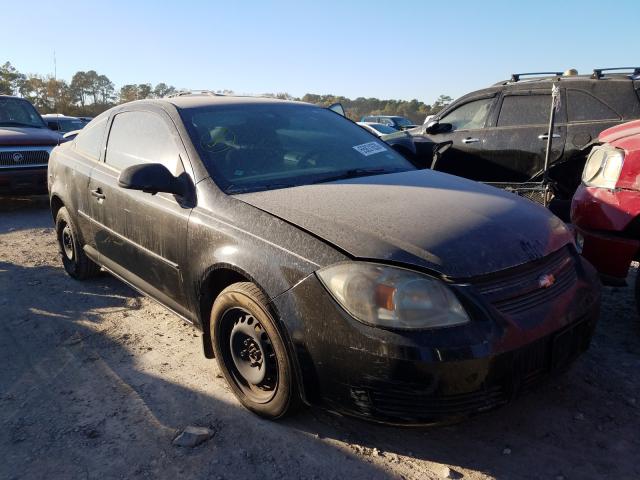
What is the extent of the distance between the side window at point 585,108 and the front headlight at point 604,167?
2.25 meters

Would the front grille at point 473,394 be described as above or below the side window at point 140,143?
below

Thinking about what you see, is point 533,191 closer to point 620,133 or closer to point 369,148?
point 620,133

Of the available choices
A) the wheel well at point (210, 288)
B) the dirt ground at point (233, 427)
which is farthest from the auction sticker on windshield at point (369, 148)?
the dirt ground at point (233, 427)

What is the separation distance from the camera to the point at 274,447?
246cm

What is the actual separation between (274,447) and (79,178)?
2.96 metres

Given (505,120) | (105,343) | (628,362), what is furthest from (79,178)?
(505,120)

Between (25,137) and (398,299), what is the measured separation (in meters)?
8.41

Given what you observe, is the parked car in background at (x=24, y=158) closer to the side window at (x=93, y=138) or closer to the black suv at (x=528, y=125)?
the side window at (x=93, y=138)

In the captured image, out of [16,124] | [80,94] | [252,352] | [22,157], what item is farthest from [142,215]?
[80,94]

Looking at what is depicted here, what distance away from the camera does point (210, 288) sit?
2875 mm

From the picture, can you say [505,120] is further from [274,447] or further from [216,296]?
[274,447]

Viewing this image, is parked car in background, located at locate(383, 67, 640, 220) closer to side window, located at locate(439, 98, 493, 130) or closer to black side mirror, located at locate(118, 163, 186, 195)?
side window, located at locate(439, 98, 493, 130)

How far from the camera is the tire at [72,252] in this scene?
15.4ft

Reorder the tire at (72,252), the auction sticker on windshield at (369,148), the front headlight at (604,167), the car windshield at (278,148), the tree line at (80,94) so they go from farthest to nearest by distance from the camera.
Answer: the tree line at (80,94) < the tire at (72,252) < the auction sticker on windshield at (369,148) < the front headlight at (604,167) < the car windshield at (278,148)
